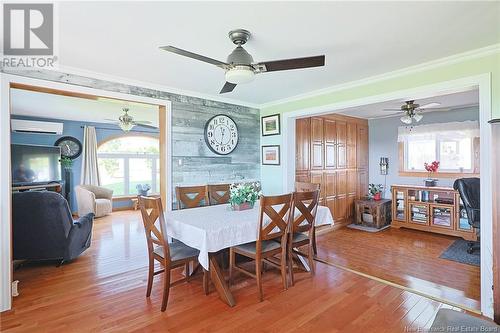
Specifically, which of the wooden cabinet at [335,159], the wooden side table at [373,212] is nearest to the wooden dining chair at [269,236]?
the wooden cabinet at [335,159]

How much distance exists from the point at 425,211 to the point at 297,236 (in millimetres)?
3208

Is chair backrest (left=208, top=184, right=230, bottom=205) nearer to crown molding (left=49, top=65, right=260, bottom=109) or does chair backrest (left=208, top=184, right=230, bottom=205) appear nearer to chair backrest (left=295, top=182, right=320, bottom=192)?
chair backrest (left=295, top=182, right=320, bottom=192)

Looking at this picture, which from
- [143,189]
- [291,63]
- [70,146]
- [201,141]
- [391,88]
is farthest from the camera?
[143,189]

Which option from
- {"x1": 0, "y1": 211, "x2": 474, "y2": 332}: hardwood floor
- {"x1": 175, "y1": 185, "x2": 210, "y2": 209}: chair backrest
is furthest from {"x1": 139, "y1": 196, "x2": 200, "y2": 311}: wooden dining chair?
{"x1": 175, "y1": 185, "x2": 210, "y2": 209}: chair backrest

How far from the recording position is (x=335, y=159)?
533 cm

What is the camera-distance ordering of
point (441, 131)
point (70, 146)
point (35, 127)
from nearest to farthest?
point (441, 131) < point (35, 127) < point (70, 146)

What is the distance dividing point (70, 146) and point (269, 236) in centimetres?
653

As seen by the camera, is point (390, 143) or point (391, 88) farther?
point (390, 143)

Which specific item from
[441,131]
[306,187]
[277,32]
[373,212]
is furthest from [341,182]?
[277,32]

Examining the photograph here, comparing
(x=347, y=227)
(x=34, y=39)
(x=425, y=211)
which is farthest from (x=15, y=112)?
(x=425, y=211)

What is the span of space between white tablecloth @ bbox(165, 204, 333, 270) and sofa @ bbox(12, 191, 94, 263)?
5.04 ft

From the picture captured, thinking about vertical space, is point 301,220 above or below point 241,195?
below

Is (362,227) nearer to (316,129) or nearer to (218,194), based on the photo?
(316,129)

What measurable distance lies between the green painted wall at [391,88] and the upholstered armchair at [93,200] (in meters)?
4.19
